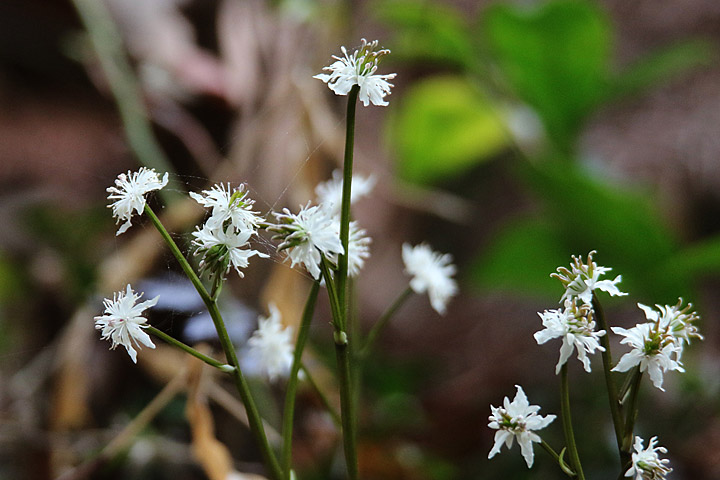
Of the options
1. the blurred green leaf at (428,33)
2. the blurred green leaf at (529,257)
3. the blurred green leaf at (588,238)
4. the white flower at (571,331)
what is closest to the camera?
the white flower at (571,331)

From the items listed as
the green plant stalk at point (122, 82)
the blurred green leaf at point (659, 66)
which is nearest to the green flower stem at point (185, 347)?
the green plant stalk at point (122, 82)

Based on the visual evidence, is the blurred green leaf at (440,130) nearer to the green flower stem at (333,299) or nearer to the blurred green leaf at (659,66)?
the blurred green leaf at (659,66)

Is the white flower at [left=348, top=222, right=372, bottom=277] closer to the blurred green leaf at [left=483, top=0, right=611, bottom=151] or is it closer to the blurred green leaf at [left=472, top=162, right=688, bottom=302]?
the blurred green leaf at [left=472, top=162, right=688, bottom=302]

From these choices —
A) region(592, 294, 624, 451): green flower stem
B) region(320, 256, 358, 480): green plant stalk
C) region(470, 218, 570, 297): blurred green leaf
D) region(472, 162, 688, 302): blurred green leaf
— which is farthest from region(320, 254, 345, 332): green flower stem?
region(470, 218, 570, 297): blurred green leaf

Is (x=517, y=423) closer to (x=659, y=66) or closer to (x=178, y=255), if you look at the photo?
(x=178, y=255)

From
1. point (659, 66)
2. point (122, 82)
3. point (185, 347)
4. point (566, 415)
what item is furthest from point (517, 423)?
point (659, 66)

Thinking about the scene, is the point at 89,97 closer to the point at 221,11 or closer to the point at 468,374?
the point at 221,11

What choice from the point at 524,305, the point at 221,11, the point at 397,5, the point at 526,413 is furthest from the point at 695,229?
the point at 526,413
